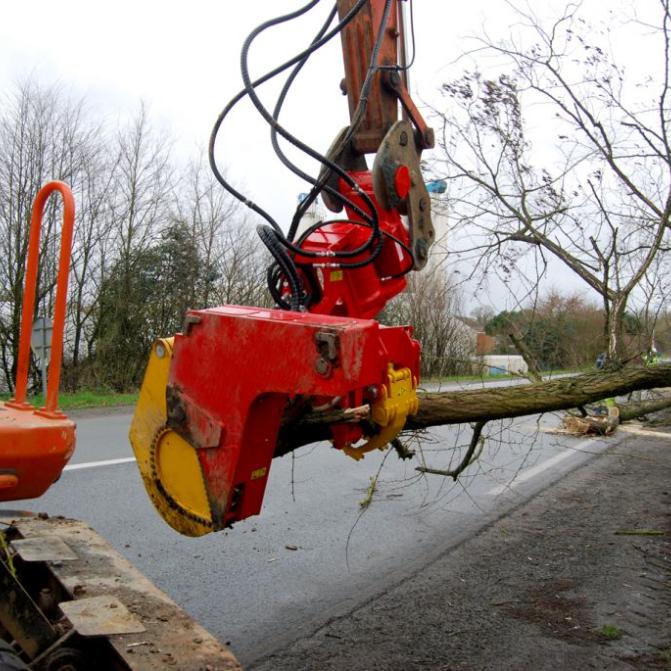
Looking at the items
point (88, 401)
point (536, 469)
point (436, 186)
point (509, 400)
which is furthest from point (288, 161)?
point (88, 401)

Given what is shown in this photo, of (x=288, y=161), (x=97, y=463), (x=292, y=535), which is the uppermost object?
(x=288, y=161)

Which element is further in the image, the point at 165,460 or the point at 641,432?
the point at 641,432

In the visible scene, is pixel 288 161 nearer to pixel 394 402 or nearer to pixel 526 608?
pixel 394 402

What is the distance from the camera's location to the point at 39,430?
194 centimetres

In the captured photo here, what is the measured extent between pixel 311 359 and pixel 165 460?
2.40ft

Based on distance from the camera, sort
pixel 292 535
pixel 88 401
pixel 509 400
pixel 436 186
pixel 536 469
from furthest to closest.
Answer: pixel 88 401 < pixel 536 469 < pixel 292 535 < pixel 509 400 < pixel 436 186

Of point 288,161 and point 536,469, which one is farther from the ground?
point 288,161

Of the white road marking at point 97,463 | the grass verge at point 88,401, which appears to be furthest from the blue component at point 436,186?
the grass verge at point 88,401

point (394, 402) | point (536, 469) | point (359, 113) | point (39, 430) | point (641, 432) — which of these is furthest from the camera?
point (641, 432)

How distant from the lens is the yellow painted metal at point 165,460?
2318 mm

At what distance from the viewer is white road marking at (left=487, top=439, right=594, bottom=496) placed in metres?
8.26

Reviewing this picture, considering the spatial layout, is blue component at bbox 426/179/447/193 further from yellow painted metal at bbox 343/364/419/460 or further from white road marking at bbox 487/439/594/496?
white road marking at bbox 487/439/594/496

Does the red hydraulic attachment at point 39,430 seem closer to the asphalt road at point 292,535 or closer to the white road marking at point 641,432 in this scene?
the asphalt road at point 292,535

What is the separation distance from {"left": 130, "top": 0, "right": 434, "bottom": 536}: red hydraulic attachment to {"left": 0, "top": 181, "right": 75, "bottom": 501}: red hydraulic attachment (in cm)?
41
